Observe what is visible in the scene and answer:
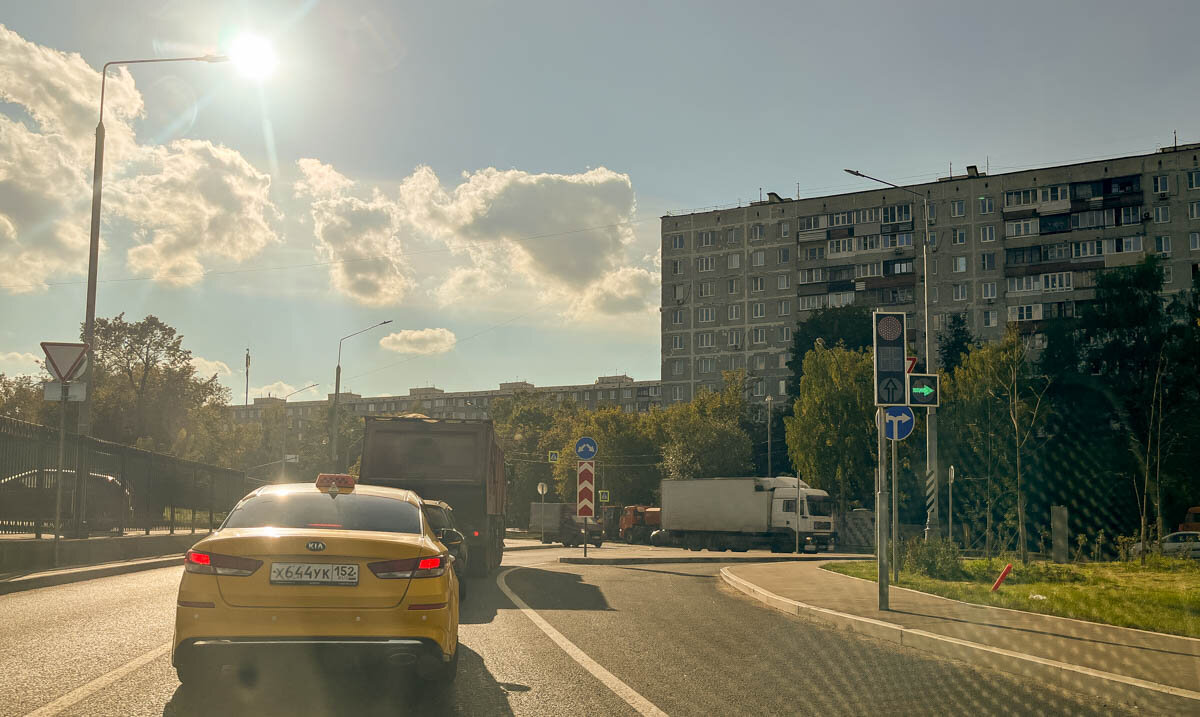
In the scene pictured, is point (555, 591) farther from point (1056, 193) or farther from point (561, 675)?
point (1056, 193)

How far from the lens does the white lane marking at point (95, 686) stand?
6.36 meters

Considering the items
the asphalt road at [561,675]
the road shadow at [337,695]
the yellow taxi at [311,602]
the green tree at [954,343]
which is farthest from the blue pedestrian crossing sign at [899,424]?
the green tree at [954,343]

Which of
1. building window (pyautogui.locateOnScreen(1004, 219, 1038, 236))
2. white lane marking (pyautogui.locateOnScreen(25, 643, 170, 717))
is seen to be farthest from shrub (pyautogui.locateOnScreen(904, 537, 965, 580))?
building window (pyautogui.locateOnScreen(1004, 219, 1038, 236))

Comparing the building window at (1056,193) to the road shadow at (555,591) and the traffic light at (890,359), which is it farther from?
the traffic light at (890,359)

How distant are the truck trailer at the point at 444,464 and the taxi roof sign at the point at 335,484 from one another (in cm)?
1064

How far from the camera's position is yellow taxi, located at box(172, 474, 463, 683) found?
6.40 meters

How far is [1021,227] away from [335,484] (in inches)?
3259

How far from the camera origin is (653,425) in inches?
3295

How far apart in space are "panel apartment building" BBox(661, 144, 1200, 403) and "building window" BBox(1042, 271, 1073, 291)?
81 millimetres

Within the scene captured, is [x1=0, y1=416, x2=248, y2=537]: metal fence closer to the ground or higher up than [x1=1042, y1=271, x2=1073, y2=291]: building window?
closer to the ground

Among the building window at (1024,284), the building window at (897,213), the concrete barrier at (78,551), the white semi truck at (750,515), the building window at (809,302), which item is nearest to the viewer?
the concrete barrier at (78,551)

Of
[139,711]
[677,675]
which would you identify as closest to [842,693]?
[677,675]

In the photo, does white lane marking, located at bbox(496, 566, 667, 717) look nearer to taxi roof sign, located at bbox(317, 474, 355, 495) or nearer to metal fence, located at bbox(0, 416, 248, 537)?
taxi roof sign, located at bbox(317, 474, 355, 495)

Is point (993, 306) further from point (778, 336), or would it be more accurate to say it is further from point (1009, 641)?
point (1009, 641)
